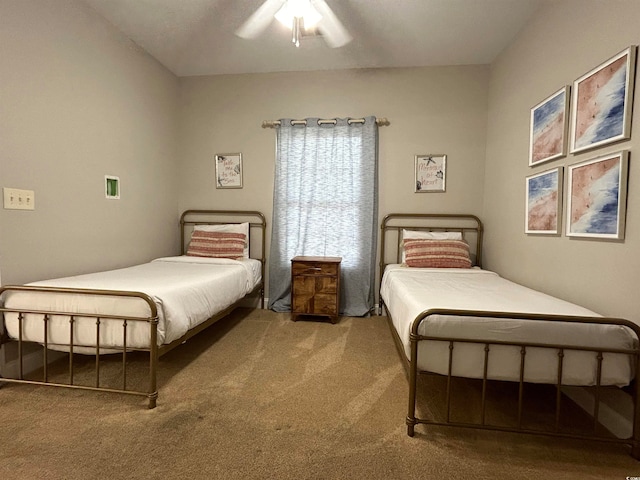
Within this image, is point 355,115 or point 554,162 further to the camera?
point 355,115

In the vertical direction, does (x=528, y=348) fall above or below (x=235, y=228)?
below

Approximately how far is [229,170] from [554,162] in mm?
2915

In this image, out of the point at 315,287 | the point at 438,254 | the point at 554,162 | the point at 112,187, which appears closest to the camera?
the point at 554,162

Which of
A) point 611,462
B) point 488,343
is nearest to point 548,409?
point 611,462

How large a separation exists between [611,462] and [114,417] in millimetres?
2155

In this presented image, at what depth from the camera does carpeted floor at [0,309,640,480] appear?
1.21m

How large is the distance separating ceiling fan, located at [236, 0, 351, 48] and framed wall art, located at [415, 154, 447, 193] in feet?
4.37

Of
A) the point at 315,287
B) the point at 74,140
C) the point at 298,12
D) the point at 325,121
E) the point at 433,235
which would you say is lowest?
the point at 315,287

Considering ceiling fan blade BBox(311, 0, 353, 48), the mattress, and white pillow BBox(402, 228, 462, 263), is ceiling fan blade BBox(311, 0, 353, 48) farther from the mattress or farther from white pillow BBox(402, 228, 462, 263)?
the mattress

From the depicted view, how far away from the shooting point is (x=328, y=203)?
334cm

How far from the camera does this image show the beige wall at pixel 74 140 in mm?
1853

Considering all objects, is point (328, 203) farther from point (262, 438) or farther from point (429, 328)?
point (262, 438)

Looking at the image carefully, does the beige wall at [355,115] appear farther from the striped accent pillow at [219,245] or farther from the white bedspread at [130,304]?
the white bedspread at [130,304]

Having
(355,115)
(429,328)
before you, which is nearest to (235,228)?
(355,115)
